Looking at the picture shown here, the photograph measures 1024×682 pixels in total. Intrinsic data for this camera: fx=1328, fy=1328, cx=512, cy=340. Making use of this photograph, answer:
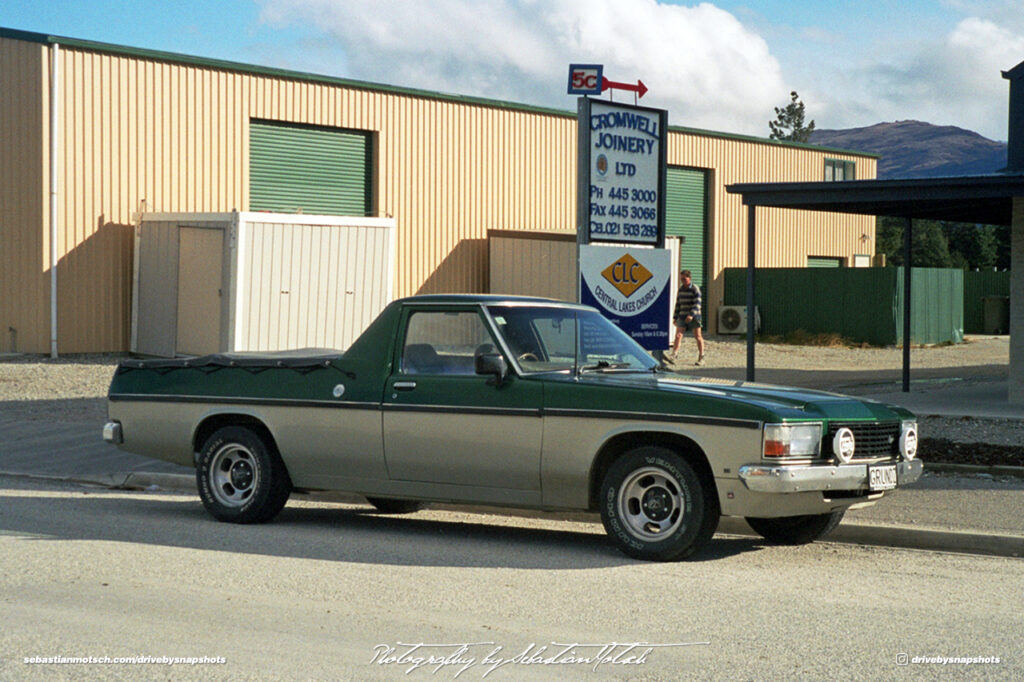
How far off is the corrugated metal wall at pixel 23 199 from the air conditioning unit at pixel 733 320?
2158 cm

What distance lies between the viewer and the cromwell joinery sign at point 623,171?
13.6 meters

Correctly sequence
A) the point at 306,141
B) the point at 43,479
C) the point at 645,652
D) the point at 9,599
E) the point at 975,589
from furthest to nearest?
the point at 306,141 < the point at 43,479 < the point at 975,589 < the point at 9,599 < the point at 645,652

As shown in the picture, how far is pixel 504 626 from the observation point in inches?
257

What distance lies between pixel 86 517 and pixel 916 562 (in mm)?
6016

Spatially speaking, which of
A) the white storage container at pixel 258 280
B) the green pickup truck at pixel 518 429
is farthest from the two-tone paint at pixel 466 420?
the white storage container at pixel 258 280

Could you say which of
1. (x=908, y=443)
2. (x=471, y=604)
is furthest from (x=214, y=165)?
(x=471, y=604)

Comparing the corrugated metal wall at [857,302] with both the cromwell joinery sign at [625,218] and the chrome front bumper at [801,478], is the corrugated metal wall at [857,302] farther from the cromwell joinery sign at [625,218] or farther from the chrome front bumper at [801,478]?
the chrome front bumper at [801,478]

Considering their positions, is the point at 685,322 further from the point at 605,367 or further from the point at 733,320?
the point at 605,367

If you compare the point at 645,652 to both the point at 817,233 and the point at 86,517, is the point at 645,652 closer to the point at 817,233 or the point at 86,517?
the point at 86,517

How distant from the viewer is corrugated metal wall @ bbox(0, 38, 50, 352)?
26.5m

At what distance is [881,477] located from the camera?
826 centimetres

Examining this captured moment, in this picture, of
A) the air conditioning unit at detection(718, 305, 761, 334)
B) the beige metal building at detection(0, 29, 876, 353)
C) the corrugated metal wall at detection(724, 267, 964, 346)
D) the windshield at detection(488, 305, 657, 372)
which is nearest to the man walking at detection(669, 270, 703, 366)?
the beige metal building at detection(0, 29, 876, 353)

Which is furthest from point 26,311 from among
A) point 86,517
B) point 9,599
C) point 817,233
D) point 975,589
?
point 817,233

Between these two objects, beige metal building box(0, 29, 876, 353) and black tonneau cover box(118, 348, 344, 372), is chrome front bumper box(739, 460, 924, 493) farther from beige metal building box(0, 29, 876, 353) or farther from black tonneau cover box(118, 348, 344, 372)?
beige metal building box(0, 29, 876, 353)
